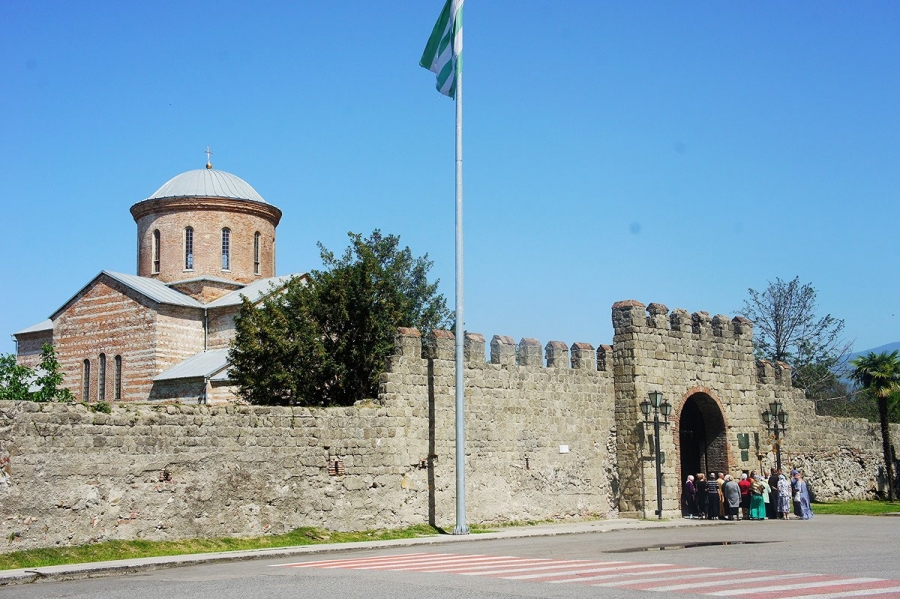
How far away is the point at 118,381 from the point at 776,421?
25.9 metres

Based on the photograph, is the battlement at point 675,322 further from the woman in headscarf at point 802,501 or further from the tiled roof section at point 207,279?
the tiled roof section at point 207,279

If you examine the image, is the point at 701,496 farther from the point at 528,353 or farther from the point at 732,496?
the point at 528,353

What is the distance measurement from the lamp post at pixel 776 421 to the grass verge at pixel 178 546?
12.3m

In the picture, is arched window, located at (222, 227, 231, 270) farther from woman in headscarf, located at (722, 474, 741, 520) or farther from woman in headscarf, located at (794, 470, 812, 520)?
woman in headscarf, located at (794, 470, 812, 520)

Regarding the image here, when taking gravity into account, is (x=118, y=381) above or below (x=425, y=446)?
above

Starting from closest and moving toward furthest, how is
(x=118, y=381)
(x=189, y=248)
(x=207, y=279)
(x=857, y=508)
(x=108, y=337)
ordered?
(x=857, y=508)
(x=118, y=381)
(x=108, y=337)
(x=207, y=279)
(x=189, y=248)

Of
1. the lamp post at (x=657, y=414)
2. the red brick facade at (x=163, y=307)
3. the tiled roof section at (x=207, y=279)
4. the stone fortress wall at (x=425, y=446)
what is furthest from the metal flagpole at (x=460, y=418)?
the tiled roof section at (x=207, y=279)

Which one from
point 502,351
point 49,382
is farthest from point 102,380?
point 502,351

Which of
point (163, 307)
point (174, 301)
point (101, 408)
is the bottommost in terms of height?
point (101, 408)

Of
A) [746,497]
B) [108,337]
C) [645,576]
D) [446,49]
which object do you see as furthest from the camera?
[108,337]

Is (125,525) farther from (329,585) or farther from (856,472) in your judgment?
(856,472)

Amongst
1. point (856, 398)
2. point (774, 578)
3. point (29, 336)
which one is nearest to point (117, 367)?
point (29, 336)

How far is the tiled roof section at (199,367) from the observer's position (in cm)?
3666

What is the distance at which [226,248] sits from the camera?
4400cm
